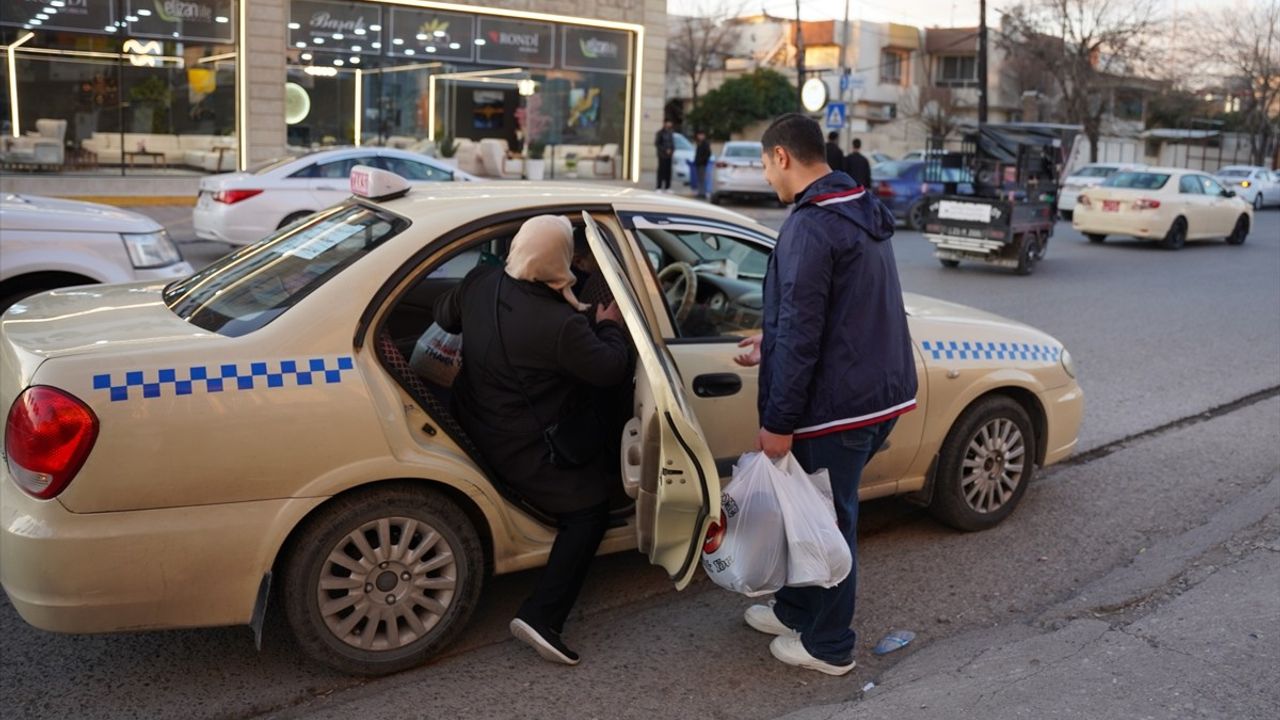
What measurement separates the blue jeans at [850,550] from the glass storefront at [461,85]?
73.6ft

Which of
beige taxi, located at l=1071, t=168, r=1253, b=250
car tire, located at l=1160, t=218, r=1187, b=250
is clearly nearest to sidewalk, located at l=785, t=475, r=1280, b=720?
beige taxi, located at l=1071, t=168, r=1253, b=250

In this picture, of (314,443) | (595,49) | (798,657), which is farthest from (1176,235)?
(314,443)

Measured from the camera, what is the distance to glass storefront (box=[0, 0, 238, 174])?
70.9 feet

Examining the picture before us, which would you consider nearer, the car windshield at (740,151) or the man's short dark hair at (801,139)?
the man's short dark hair at (801,139)

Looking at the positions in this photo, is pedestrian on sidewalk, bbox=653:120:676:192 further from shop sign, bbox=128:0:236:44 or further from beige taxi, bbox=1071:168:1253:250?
shop sign, bbox=128:0:236:44

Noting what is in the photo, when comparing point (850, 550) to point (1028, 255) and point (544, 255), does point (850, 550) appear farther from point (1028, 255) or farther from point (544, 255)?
point (1028, 255)

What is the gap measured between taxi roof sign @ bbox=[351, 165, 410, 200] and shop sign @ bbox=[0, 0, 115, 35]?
66.2ft

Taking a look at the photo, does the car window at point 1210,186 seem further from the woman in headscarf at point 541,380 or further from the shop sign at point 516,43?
the woman in headscarf at point 541,380

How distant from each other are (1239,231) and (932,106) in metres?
35.6

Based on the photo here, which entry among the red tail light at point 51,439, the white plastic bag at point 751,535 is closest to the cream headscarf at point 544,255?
the white plastic bag at point 751,535

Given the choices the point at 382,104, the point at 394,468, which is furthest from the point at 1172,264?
the point at 394,468

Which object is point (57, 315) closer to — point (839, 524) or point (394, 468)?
point (394, 468)

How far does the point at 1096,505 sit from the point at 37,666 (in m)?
4.73

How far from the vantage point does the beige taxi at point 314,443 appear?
11.3ft
